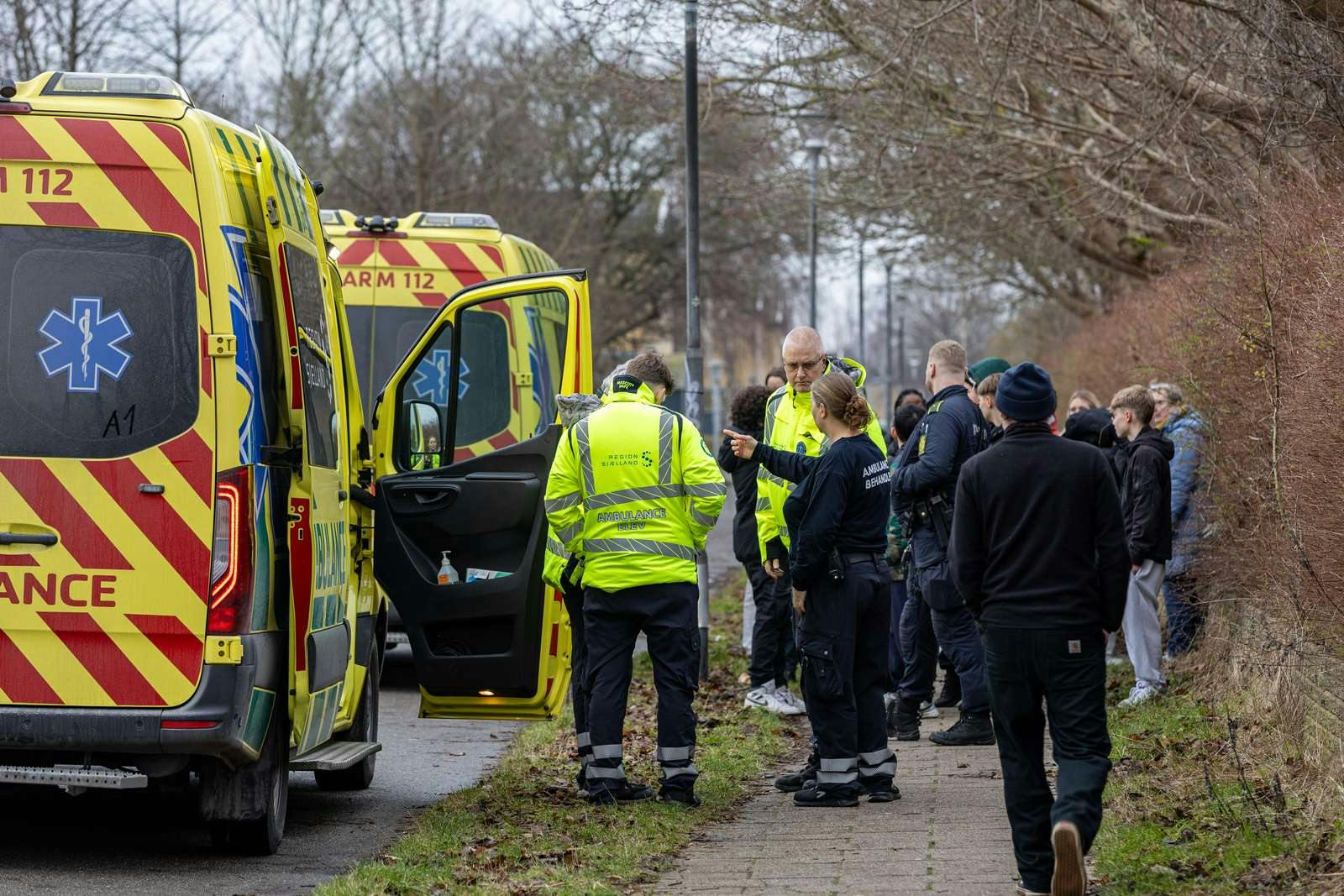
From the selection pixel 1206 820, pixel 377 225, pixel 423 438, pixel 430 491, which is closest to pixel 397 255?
pixel 377 225

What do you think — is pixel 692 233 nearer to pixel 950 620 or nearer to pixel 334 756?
pixel 950 620

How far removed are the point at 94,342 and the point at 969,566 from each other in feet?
10.0

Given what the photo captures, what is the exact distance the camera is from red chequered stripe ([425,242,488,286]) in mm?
11969

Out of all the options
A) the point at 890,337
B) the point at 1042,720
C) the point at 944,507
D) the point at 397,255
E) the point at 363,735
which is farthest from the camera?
the point at 890,337

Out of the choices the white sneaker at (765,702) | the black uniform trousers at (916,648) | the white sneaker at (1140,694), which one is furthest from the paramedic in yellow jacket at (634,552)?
the white sneaker at (1140,694)

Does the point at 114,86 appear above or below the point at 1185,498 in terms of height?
above

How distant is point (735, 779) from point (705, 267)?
3170cm

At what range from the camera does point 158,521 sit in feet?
20.0

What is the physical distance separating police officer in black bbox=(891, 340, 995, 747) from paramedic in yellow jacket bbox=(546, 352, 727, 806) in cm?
182

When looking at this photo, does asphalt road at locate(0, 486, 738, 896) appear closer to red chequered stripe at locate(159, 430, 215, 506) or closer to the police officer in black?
red chequered stripe at locate(159, 430, 215, 506)

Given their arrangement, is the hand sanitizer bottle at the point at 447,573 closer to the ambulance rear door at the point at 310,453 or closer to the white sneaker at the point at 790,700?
the ambulance rear door at the point at 310,453

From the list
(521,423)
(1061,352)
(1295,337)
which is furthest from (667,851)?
(1061,352)

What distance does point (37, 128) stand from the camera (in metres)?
6.23

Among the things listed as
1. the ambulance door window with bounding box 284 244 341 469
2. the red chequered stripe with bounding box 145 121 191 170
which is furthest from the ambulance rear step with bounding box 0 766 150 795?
the red chequered stripe with bounding box 145 121 191 170
